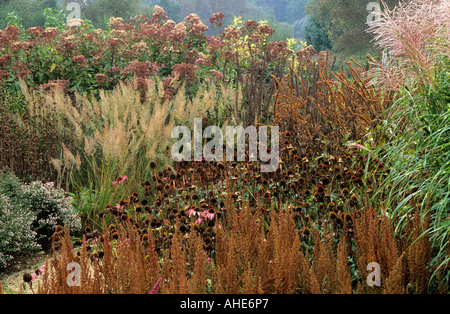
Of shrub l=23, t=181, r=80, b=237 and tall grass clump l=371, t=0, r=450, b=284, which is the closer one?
tall grass clump l=371, t=0, r=450, b=284

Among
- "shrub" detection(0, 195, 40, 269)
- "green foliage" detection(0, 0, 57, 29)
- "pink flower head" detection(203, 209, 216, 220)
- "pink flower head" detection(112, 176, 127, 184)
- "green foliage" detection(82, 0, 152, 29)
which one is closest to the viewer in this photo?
"pink flower head" detection(203, 209, 216, 220)

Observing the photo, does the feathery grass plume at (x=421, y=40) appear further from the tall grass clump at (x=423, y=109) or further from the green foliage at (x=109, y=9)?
the green foliage at (x=109, y=9)

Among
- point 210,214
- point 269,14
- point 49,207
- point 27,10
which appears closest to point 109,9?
point 27,10

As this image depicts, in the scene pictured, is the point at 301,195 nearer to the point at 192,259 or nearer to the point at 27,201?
the point at 192,259

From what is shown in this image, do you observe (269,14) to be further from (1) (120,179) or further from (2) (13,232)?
(2) (13,232)

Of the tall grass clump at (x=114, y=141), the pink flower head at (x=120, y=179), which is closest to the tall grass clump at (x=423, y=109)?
the tall grass clump at (x=114, y=141)

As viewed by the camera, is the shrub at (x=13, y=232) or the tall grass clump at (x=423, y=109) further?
the shrub at (x=13, y=232)

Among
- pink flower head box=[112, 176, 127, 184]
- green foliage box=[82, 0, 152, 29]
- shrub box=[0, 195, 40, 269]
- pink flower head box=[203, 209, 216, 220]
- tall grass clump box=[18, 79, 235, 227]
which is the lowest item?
shrub box=[0, 195, 40, 269]

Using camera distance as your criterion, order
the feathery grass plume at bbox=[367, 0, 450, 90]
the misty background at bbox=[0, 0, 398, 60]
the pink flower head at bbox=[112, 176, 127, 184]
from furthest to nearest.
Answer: the misty background at bbox=[0, 0, 398, 60] → the pink flower head at bbox=[112, 176, 127, 184] → the feathery grass plume at bbox=[367, 0, 450, 90]

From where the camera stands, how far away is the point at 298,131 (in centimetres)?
458

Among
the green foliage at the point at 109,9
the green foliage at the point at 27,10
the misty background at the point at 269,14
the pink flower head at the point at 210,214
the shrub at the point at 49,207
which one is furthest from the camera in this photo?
the green foliage at the point at 109,9

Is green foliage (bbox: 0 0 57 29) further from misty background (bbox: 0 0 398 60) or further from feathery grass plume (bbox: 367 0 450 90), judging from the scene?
feathery grass plume (bbox: 367 0 450 90)

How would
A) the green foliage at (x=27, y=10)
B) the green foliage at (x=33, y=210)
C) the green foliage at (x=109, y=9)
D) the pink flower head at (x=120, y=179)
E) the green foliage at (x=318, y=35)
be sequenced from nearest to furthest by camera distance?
the green foliage at (x=33, y=210)
the pink flower head at (x=120, y=179)
the green foliage at (x=27, y=10)
the green foliage at (x=318, y=35)
the green foliage at (x=109, y=9)

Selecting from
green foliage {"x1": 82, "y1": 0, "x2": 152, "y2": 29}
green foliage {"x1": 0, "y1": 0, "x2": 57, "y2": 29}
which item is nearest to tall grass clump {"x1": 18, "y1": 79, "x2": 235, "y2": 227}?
green foliage {"x1": 0, "y1": 0, "x2": 57, "y2": 29}
